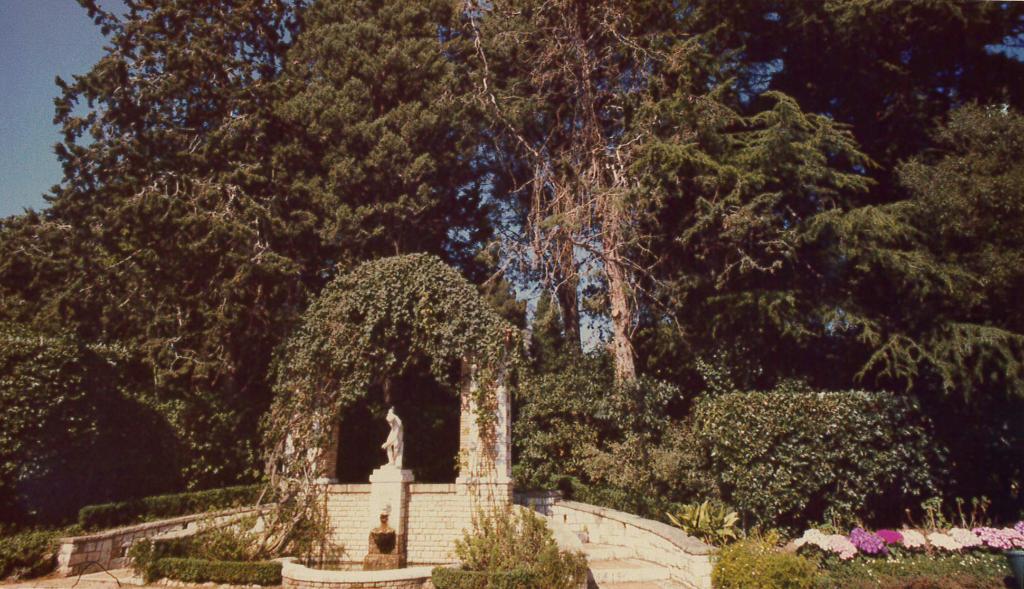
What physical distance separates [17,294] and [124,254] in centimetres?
251

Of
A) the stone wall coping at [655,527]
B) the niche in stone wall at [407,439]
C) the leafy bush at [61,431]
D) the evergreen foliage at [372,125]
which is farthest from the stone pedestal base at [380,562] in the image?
the evergreen foliage at [372,125]

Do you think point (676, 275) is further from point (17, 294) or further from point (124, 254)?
point (17, 294)

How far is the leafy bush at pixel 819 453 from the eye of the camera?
1008 cm

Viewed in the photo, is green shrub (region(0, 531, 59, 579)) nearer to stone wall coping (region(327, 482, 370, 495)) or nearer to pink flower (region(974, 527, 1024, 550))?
stone wall coping (region(327, 482, 370, 495))

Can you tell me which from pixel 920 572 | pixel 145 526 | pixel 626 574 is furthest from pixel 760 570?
pixel 145 526

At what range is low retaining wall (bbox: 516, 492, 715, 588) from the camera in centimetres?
823

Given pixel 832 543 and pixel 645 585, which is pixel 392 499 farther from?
→ pixel 832 543

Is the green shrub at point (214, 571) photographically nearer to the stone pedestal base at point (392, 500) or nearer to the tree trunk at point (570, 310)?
the stone pedestal base at point (392, 500)

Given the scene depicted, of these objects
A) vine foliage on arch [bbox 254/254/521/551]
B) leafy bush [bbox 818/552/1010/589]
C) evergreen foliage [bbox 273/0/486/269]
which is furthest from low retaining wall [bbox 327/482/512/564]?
evergreen foliage [bbox 273/0/486/269]

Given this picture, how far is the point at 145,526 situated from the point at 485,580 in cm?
684

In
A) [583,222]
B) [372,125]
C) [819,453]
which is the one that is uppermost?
[372,125]

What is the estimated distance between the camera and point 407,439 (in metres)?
15.0

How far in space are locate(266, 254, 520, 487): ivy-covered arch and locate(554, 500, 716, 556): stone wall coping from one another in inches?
117

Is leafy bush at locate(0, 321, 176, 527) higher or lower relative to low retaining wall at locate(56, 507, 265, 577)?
higher
